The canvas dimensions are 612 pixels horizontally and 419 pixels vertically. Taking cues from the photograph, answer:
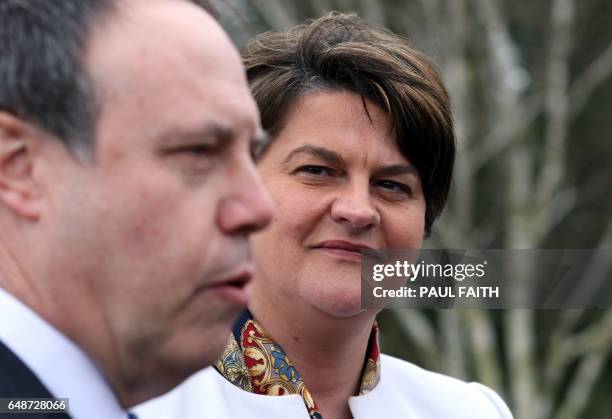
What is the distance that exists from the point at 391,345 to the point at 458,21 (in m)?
5.41

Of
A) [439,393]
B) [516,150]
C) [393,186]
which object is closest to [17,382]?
[393,186]

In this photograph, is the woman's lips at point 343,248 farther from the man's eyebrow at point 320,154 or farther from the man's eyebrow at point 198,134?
the man's eyebrow at point 198,134

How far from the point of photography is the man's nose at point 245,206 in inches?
68.1

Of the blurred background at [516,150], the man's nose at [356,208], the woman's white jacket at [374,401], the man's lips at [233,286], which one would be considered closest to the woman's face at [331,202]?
the man's nose at [356,208]

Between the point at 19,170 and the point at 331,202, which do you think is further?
the point at 331,202

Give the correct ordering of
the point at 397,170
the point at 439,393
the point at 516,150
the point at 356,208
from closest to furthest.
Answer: the point at 356,208
the point at 397,170
the point at 439,393
the point at 516,150

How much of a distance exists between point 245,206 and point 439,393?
163 cm

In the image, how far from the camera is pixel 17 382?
5.38ft

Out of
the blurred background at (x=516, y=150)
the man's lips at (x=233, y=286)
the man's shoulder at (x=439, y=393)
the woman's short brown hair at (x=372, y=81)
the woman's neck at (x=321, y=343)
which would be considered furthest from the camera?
the blurred background at (x=516, y=150)

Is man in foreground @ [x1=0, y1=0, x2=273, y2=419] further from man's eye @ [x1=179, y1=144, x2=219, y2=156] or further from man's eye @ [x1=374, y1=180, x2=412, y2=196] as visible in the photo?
man's eye @ [x1=374, y1=180, x2=412, y2=196]

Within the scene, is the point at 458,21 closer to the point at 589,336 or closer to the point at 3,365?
the point at 589,336

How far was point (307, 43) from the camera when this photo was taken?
3.12m

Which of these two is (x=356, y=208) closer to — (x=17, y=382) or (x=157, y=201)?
(x=157, y=201)

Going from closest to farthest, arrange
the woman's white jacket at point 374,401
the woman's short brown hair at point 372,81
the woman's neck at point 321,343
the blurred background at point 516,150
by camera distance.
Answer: the woman's white jacket at point 374,401 → the woman's neck at point 321,343 → the woman's short brown hair at point 372,81 → the blurred background at point 516,150
